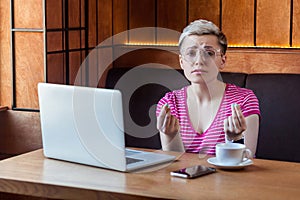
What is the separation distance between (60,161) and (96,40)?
72.0 inches

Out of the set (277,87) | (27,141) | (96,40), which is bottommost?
(27,141)

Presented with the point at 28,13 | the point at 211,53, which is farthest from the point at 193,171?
the point at 28,13

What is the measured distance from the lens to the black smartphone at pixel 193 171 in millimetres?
2104

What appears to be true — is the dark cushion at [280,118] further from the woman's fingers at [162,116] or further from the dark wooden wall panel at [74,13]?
the dark wooden wall panel at [74,13]

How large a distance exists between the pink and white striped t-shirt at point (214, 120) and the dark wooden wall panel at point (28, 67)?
1.23 metres

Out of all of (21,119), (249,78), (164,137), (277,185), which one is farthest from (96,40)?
(277,185)

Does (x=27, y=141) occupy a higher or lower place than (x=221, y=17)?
lower

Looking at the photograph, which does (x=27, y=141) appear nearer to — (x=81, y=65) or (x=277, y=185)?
(x=81, y=65)

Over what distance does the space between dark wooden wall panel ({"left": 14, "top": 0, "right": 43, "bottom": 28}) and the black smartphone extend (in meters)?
1.80

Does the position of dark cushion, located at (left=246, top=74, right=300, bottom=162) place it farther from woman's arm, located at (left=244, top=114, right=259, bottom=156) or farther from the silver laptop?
the silver laptop

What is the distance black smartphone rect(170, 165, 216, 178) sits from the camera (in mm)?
2104

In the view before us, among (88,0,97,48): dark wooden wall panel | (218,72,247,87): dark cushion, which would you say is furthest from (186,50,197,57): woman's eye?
(88,0,97,48): dark wooden wall panel

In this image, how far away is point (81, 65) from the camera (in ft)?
13.0

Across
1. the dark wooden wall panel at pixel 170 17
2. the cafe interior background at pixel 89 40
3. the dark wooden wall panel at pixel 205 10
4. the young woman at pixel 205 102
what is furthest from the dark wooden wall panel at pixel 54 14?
the young woman at pixel 205 102
